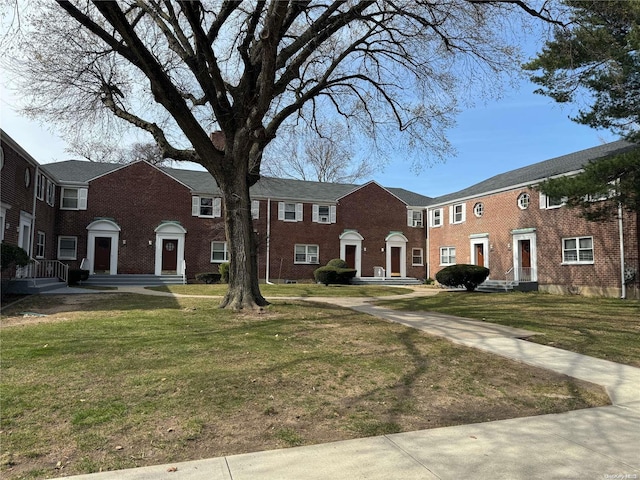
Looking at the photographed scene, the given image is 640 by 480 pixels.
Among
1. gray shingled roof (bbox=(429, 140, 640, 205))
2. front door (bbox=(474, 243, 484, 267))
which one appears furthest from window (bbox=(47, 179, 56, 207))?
front door (bbox=(474, 243, 484, 267))

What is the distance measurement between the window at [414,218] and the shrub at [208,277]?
13.7 m

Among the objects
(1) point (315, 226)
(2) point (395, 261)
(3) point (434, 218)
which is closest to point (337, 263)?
(1) point (315, 226)

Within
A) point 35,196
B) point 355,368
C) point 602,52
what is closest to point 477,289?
point 602,52

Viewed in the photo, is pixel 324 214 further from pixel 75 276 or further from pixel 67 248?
pixel 67 248

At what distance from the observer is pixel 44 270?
20094 millimetres

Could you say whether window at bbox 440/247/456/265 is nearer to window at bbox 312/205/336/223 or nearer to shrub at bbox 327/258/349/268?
shrub at bbox 327/258/349/268

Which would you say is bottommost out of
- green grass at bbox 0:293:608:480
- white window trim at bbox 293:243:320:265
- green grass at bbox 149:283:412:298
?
green grass at bbox 0:293:608:480

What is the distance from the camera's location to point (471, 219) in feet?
84.1

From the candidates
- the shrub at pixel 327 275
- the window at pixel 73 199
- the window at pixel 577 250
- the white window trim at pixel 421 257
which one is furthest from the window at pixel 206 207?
the window at pixel 577 250

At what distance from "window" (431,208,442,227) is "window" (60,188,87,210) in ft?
70.3

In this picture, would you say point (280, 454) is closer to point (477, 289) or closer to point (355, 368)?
point (355, 368)

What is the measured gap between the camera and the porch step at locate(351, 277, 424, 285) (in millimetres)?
27609

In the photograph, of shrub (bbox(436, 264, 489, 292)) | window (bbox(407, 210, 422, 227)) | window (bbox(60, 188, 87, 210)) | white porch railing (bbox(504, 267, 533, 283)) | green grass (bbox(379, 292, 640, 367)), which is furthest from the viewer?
window (bbox(407, 210, 422, 227))

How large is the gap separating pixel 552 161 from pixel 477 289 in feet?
27.1
